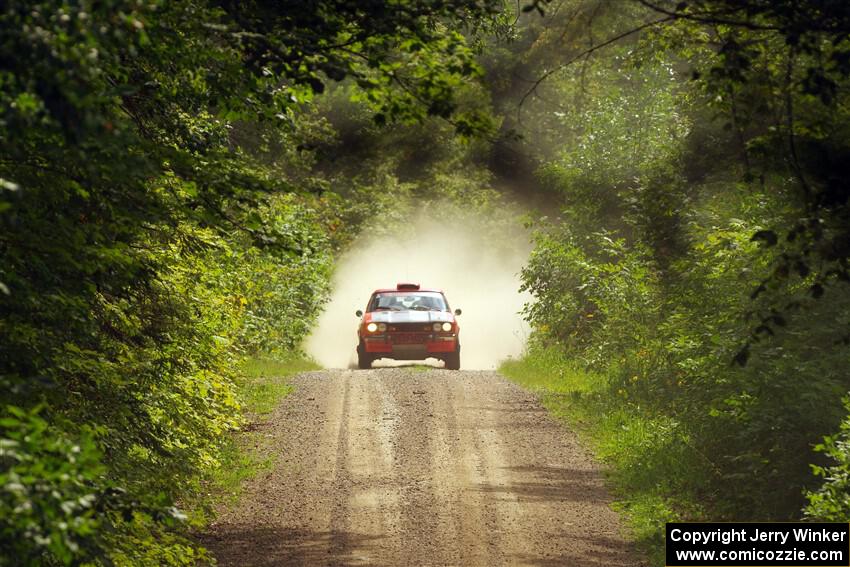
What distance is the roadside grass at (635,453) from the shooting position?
465 inches

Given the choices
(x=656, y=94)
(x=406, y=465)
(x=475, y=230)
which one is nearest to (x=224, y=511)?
(x=406, y=465)

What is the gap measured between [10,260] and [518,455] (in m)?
9.89

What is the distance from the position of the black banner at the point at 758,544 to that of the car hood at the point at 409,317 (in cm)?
1350

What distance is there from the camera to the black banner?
889 centimetres

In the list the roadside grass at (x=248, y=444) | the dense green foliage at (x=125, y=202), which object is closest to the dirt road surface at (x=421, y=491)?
the roadside grass at (x=248, y=444)

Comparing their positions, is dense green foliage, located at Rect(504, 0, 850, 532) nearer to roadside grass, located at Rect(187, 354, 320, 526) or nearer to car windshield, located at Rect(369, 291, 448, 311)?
car windshield, located at Rect(369, 291, 448, 311)

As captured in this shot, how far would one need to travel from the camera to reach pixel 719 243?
12.4 metres

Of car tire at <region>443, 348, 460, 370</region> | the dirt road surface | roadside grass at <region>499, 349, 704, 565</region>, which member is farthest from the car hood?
the dirt road surface

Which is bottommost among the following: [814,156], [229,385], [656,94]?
[229,385]

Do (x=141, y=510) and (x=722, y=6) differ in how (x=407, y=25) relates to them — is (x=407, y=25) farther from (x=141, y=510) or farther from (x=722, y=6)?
(x=141, y=510)

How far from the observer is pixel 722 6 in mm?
6984

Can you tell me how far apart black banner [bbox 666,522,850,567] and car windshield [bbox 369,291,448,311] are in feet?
46.9

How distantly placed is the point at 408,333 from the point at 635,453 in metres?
10.2

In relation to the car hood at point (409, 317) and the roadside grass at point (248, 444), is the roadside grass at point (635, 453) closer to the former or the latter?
the car hood at point (409, 317)
